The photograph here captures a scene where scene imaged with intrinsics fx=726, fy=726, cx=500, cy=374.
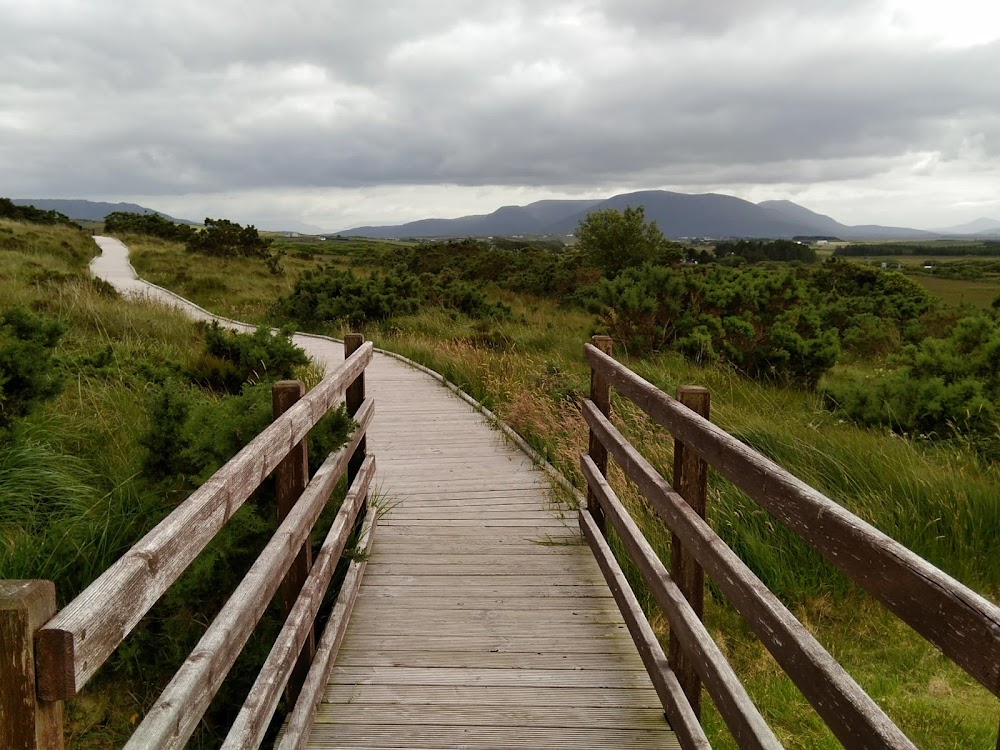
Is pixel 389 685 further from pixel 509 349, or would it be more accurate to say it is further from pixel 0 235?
pixel 0 235

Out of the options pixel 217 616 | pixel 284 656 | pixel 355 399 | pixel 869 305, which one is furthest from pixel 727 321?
pixel 869 305

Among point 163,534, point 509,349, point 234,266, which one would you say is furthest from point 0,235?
point 163,534

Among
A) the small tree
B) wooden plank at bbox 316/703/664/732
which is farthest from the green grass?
wooden plank at bbox 316/703/664/732

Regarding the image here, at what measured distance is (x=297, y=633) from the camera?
264cm

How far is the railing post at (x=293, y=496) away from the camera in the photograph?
2.96 m

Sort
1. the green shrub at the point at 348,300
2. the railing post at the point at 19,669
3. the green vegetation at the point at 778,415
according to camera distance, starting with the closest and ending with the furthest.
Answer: the railing post at the point at 19,669
the green vegetation at the point at 778,415
the green shrub at the point at 348,300

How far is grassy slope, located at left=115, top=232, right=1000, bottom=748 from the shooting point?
124 inches

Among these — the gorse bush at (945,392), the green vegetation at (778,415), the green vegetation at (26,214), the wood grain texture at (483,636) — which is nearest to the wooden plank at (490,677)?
the wood grain texture at (483,636)

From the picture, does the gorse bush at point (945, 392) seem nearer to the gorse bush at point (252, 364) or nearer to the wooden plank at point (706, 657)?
the wooden plank at point (706, 657)

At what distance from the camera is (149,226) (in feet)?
176

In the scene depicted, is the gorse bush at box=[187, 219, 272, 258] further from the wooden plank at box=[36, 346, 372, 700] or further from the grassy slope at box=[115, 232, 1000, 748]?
the wooden plank at box=[36, 346, 372, 700]

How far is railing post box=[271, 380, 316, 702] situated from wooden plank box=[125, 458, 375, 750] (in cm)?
7

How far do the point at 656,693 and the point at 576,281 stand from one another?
25.5m

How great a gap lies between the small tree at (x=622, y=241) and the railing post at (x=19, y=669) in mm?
38775
